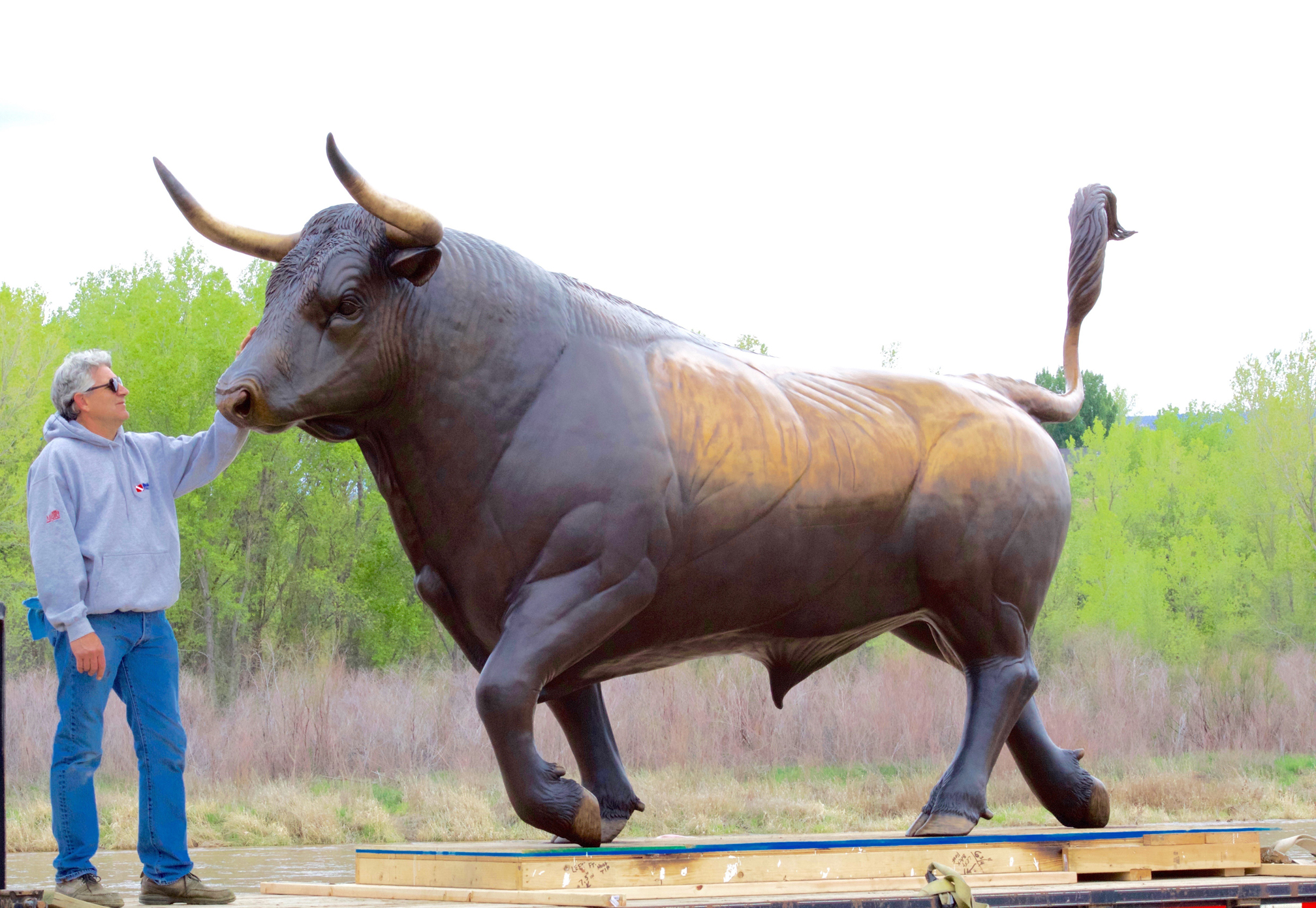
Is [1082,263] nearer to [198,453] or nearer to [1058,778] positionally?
[1058,778]

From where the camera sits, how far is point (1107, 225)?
519 cm

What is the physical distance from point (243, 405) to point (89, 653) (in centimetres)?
73

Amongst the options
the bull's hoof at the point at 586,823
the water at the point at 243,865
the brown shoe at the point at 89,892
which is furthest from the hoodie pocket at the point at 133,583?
the water at the point at 243,865

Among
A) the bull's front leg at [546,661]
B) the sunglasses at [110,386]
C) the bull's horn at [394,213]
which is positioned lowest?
the bull's front leg at [546,661]

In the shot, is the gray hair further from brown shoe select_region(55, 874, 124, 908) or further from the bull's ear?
brown shoe select_region(55, 874, 124, 908)

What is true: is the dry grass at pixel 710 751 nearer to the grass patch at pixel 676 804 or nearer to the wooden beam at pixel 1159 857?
the grass patch at pixel 676 804

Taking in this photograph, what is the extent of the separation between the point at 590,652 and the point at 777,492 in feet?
2.33

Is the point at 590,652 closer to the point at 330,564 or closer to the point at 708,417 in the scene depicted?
the point at 708,417

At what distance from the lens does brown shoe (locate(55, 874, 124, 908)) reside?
325 centimetres

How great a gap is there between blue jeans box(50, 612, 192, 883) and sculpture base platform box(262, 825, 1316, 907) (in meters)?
0.33

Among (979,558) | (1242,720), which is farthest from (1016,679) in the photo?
(1242,720)

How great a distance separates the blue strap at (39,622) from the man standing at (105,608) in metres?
0.02

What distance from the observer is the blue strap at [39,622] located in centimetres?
349

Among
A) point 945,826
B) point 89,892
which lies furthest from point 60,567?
point 945,826
